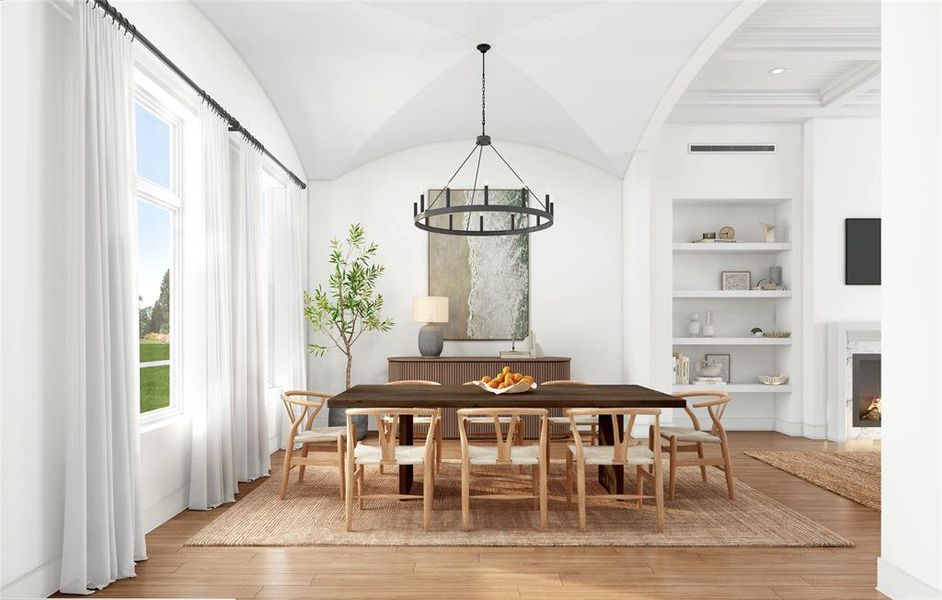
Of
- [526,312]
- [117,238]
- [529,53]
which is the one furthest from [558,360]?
[117,238]

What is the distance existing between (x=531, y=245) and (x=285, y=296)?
9.66 ft

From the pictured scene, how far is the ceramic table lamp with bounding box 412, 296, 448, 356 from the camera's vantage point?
7.53m

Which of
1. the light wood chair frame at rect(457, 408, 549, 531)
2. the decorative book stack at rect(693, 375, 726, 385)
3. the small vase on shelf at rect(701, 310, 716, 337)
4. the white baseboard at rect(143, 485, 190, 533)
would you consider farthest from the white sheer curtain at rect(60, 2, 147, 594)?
the small vase on shelf at rect(701, 310, 716, 337)

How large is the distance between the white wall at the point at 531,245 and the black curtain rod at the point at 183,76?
1299mm

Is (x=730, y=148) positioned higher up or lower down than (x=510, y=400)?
higher up

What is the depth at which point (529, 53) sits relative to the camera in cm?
596

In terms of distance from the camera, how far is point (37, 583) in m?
3.02

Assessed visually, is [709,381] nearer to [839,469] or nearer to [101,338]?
[839,469]

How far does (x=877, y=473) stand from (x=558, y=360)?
10.3 ft

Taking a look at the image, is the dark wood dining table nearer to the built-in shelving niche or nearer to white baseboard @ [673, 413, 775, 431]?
the built-in shelving niche

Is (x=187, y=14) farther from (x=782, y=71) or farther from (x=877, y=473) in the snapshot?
(x=877, y=473)

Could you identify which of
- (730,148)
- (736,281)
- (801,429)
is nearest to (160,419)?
(736,281)

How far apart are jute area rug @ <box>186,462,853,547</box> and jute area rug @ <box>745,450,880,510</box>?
705 mm

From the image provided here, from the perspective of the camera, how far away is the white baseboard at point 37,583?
9.37 feet
